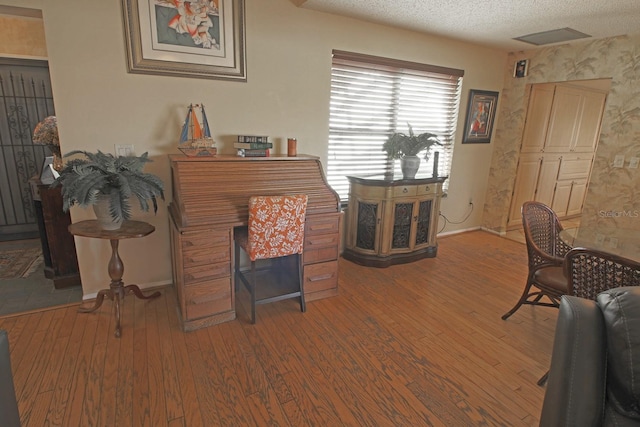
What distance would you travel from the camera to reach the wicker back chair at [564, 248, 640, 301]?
1451mm

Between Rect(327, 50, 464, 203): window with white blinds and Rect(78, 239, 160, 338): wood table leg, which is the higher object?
Rect(327, 50, 464, 203): window with white blinds

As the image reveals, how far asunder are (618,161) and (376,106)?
2.49m

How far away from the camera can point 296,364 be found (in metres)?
1.98

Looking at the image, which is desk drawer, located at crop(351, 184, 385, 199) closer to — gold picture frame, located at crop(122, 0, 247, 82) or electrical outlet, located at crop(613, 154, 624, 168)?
gold picture frame, located at crop(122, 0, 247, 82)

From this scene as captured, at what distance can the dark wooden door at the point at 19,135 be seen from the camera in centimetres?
352

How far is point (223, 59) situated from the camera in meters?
2.67

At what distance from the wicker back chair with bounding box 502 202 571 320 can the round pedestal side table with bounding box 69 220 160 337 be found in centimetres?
252

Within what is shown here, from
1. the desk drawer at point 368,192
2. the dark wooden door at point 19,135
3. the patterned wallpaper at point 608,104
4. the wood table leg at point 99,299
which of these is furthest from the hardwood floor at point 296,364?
the dark wooden door at point 19,135

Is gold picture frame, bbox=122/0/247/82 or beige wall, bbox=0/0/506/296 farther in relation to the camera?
gold picture frame, bbox=122/0/247/82

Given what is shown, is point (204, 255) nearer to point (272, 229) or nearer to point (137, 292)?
point (272, 229)

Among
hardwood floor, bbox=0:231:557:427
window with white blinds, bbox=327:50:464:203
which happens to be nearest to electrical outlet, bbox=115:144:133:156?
hardwood floor, bbox=0:231:557:427

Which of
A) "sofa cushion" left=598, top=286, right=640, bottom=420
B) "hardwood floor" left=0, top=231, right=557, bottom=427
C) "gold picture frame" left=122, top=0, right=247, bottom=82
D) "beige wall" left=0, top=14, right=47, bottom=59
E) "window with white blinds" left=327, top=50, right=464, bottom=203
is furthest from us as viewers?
"beige wall" left=0, top=14, right=47, bottom=59

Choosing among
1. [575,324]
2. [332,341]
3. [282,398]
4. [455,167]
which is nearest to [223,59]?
[332,341]

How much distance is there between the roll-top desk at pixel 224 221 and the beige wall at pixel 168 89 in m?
0.40
